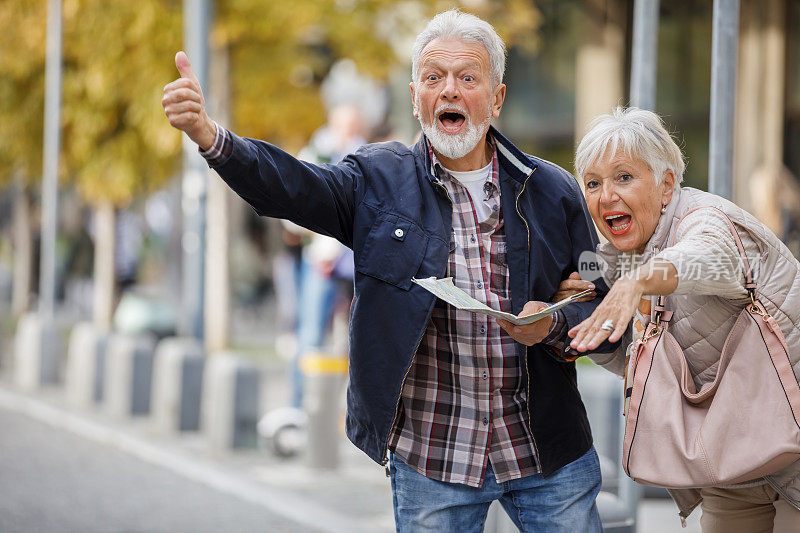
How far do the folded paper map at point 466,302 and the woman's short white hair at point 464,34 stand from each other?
65 cm

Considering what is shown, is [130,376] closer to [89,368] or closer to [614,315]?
[89,368]

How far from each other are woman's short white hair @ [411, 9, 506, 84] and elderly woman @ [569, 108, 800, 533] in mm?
349

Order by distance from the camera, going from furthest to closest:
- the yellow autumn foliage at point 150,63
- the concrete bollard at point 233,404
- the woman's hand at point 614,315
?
the yellow autumn foliage at point 150,63, the concrete bollard at point 233,404, the woman's hand at point 614,315

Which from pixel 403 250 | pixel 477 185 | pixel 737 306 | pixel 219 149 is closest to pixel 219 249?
pixel 477 185

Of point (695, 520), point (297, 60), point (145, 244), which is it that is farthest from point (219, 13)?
point (145, 244)

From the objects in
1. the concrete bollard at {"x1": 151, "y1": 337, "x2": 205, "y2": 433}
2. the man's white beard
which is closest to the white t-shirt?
the man's white beard

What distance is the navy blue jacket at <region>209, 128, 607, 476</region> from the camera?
307 centimetres

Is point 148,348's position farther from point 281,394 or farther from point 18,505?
point 18,505

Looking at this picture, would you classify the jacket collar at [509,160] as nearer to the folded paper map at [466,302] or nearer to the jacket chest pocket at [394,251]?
the jacket chest pocket at [394,251]

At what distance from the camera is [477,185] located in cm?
326

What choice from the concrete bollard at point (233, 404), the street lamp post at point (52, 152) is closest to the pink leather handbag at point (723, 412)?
the concrete bollard at point (233, 404)

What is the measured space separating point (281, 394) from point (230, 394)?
308 cm

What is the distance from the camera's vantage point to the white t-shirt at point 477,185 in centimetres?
323

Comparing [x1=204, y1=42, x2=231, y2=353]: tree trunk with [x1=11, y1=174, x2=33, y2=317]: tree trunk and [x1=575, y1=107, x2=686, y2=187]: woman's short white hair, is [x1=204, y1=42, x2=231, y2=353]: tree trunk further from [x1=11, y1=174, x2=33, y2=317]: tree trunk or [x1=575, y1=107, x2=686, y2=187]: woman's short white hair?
[x1=575, y1=107, x2=686, y2=187]: woman's short white hair
